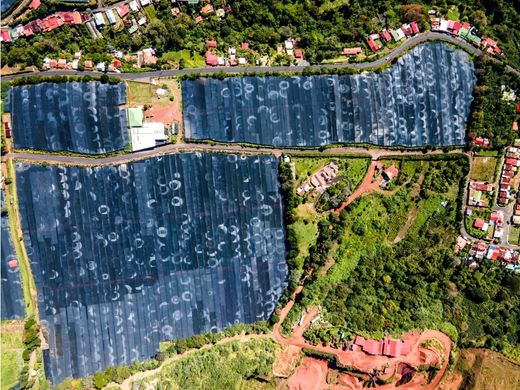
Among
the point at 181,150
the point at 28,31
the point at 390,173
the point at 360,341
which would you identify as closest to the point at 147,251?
the point at 181,150

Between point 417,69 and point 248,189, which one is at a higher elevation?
point 417,69

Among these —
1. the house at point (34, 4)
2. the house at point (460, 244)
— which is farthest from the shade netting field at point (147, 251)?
the house at point (460, 244)

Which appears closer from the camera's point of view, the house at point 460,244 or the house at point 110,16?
the house at point 110,16

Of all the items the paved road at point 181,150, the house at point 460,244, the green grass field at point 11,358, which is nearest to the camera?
the green grass field at point 11,358

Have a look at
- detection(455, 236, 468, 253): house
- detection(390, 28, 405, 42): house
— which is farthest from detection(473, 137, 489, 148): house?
detection(390, 28, 405, 42): house

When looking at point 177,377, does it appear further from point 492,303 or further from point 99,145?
point 492,303

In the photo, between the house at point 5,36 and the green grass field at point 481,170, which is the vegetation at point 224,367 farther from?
the house at point 5,36

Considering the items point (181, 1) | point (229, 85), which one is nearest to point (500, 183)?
point (229, 85)
